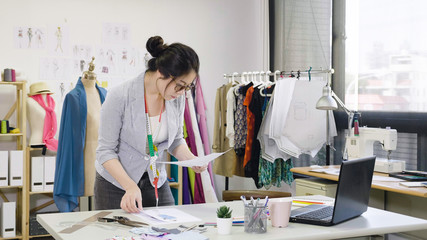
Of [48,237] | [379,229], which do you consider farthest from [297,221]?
[48,237]

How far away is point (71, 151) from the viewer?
13.6 feet

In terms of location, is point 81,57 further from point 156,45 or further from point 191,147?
point 156,45

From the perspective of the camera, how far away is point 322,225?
7.05 feet

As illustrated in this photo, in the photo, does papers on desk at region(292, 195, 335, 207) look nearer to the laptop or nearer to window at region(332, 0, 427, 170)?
the laptop

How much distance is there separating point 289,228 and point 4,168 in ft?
9.67

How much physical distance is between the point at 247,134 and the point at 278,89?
17.5 inches

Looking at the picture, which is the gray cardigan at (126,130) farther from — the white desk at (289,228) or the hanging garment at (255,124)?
the hanging garment at (255,124)

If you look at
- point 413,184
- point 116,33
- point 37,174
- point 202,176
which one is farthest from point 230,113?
point 413,184

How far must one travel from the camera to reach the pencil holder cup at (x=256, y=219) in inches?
80.1

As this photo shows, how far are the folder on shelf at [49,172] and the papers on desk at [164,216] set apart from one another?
2.32 metres

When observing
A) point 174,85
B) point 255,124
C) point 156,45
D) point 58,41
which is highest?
point 58,41

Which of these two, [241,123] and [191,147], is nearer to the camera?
[241,123]

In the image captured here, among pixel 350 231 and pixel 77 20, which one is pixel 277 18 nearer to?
pixel 77 20

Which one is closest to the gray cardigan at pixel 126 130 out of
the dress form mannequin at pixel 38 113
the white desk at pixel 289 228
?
the white desk at pixel 289 228
